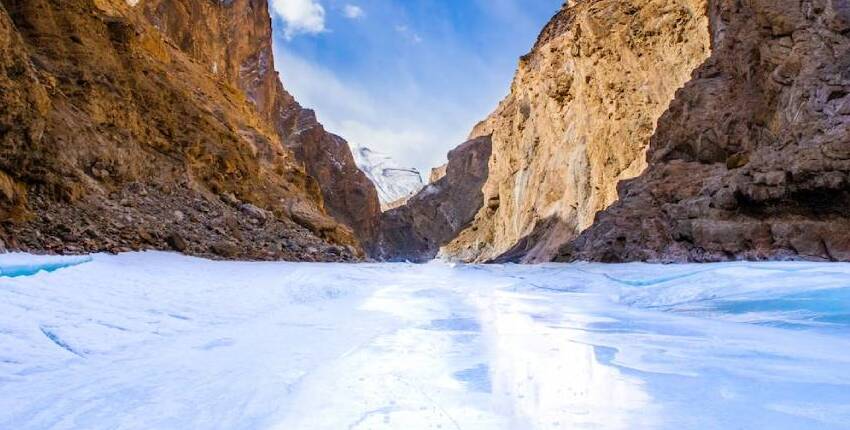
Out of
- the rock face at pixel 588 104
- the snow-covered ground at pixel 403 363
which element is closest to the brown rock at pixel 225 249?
the snow-covered ground at pixel 403 363

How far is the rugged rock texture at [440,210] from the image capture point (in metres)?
80.8

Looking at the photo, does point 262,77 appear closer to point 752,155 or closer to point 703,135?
point 703,135

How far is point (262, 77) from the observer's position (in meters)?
52.3

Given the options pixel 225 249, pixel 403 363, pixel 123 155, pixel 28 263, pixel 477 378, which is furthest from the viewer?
pixel 225 249

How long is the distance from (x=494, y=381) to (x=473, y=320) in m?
2.13

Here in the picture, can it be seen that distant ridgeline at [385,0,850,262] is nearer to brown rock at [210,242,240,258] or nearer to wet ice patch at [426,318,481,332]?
wet ice patch at [426,318,481,332]

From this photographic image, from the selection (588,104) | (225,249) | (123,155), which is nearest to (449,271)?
(225,249)

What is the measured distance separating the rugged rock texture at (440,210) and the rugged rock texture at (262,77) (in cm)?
621

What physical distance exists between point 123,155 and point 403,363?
13.1 meters

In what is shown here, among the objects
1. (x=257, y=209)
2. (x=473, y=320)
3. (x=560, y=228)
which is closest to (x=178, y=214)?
(x=257, y=209)

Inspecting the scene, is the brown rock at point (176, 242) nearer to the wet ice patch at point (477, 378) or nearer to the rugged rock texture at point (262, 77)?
the wet ice patch at point (477, 378)

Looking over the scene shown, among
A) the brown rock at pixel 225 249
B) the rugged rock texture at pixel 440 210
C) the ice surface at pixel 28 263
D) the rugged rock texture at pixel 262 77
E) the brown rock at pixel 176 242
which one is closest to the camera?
the ice surface at pixel 28 263

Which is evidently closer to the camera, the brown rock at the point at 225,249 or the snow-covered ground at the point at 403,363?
the snow-covered ground at the point at 403,363

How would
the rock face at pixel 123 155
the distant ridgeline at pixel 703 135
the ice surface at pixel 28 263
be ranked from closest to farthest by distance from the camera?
the ice surface at pixel 28 263 → the rock face at pixel 123 155 → the distant ridgeline at pixel 703 135
